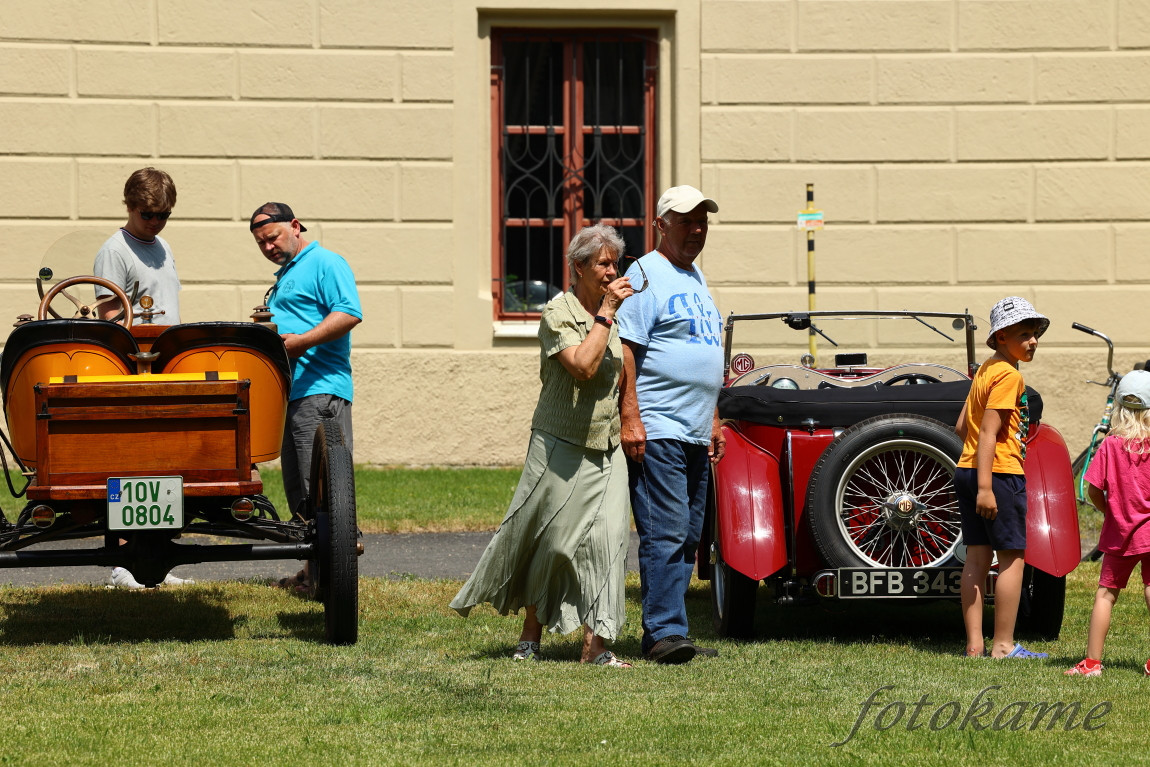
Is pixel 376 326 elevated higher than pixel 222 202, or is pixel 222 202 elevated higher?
pixel 222 202

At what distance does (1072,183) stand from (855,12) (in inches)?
90.4

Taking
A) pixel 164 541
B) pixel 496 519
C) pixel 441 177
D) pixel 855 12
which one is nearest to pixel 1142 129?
pixel 855 12

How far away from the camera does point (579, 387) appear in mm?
5852

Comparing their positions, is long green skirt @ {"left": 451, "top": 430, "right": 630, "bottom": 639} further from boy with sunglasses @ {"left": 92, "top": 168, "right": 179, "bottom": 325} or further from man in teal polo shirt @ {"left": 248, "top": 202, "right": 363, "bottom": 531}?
boy with sunglasses @ {"left": 92, "top": 168, "right": 179, "bottom": 325}

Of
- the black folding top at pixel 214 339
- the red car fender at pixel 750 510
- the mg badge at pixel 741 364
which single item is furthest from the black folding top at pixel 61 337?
the mg badge at pixel 741 364

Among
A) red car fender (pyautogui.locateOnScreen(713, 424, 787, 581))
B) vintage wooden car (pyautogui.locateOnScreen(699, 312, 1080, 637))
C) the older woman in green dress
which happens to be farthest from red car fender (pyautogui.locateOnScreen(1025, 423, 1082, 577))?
the older woman in green dress

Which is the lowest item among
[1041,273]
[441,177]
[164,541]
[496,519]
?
[496,519]

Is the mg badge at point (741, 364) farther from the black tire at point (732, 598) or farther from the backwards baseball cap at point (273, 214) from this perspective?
the backwards baseball cap at point (273, 214)

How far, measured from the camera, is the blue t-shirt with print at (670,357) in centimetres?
603

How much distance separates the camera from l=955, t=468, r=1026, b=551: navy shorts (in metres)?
6.01

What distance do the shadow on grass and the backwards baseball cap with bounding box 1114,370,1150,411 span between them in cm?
345

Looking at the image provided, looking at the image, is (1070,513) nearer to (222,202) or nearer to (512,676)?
(512,676)

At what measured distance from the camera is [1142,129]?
12.6 metres

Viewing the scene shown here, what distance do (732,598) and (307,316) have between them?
250 centimetres
